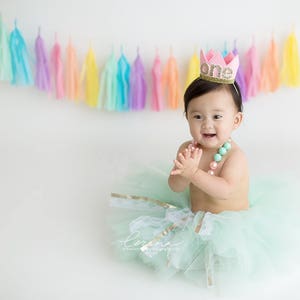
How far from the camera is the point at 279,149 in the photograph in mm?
1968

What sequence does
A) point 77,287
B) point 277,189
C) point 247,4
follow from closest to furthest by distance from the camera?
point 77,287 → point 277,189 → point 247,4

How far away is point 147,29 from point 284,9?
1.64 ft

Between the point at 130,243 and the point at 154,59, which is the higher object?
the point at 154,59

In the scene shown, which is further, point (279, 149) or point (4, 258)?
point (279, 149)

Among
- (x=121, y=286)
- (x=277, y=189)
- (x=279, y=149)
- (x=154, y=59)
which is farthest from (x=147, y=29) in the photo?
(x=121, y=286)

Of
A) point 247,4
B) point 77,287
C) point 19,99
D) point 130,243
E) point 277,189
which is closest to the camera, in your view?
point 77,287

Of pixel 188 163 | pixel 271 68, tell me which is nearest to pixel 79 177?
pixel 188 163

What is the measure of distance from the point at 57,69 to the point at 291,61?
0.84 m

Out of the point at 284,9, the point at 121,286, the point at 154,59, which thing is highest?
the point at 284,9

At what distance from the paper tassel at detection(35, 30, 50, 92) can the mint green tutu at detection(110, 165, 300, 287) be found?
0.65 meters

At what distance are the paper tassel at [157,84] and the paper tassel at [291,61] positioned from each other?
445 mm

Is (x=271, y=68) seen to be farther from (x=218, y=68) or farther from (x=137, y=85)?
(x=218, y=68)

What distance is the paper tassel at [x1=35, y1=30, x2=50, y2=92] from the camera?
1.96 meters

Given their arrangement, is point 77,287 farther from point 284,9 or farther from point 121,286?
point 284,9
